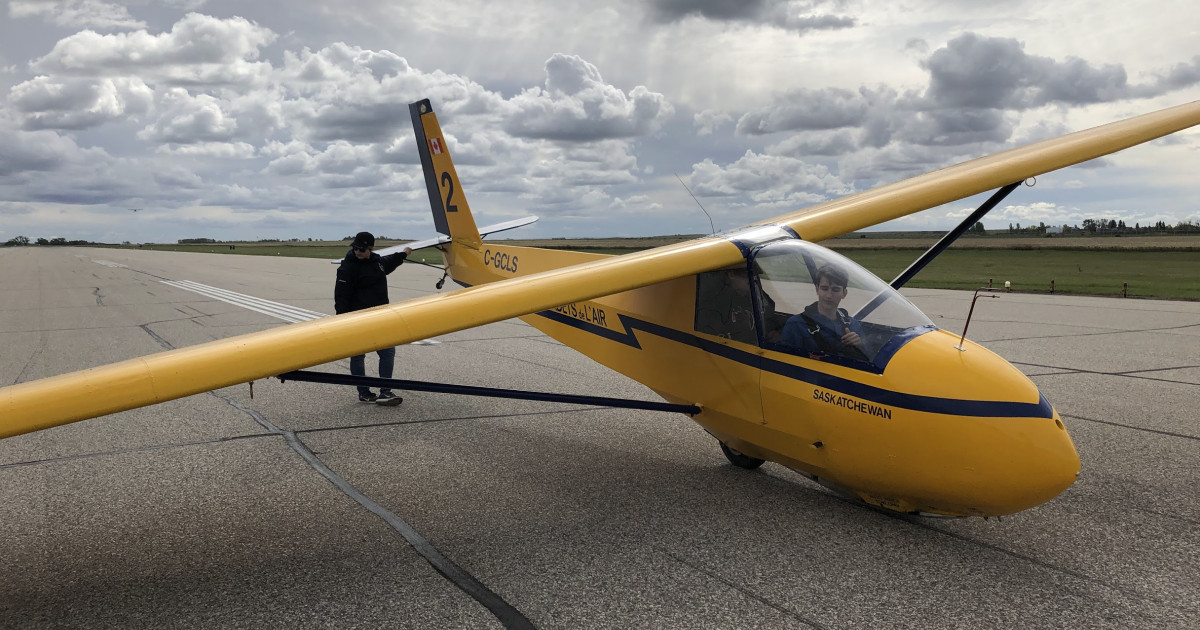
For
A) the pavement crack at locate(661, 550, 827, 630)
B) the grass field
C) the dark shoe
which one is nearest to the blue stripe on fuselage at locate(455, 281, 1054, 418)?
the pavement crack at locate(661, 550, 827, 630)

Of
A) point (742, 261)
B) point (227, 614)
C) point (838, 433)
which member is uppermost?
point (742, 261)

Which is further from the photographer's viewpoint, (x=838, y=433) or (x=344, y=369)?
(x=344, y=369)

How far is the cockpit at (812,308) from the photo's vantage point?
→ 4.68 metres

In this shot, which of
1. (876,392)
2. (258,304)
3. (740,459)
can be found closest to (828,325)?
(876,392)

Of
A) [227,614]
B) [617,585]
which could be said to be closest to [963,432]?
[617,585]

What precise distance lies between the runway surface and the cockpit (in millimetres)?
1280

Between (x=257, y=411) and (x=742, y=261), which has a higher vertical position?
(x=742, y=261)

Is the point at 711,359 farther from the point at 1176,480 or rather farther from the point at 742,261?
the point at 1176,480

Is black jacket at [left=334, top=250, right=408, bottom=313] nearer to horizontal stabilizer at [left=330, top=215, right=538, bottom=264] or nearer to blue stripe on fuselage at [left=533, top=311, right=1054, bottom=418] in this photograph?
horizontal stabilizer at [left=330, top=215, right=538, bottom=264]

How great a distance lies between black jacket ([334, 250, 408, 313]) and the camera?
8.95 meters

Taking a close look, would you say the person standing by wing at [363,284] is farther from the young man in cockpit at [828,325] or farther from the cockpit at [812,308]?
the young man in cockpit at [828,325]

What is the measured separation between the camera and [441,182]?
36.7 feet

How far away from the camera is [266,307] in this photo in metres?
21.2

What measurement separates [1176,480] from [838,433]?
343 centimetres
